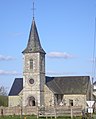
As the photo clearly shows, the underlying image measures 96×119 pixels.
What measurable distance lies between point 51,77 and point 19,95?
31.1ft

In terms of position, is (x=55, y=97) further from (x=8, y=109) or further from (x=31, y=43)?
(x=8, y=109)

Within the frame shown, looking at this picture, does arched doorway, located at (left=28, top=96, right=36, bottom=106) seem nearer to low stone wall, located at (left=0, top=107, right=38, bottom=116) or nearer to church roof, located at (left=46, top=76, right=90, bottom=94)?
church roof, located at (left=46, top=76, right=90, bottom=94)

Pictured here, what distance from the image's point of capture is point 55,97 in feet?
265

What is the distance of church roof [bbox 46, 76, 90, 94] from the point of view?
82.9 m

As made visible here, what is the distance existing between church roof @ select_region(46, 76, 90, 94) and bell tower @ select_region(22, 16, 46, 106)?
3881mm

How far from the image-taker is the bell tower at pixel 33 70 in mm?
77750

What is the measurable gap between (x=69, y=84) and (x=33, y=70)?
426 inches

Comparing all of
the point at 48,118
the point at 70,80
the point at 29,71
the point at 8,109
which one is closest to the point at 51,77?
the point at 70,80

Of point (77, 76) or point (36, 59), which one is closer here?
point (36, 59)

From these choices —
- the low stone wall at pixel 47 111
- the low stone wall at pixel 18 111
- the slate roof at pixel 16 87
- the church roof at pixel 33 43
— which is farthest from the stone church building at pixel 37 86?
the low stone wall at pixel 47 111

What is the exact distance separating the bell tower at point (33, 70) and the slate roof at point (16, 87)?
6.92 m

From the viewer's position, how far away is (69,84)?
280 feet

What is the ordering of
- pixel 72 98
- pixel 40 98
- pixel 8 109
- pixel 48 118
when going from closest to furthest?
pixel 48 118, pixel 8 109, pixel 40 98, pixel 72 98

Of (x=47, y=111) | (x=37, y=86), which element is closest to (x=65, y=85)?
(x=37, y=86)
